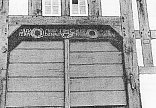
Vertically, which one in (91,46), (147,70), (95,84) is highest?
(91,46)

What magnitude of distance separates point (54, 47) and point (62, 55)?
26cm

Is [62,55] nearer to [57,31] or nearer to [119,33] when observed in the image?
[57,31]

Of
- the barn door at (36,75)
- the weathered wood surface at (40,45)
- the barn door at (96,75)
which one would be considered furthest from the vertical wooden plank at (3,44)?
the barn door at (96,75)

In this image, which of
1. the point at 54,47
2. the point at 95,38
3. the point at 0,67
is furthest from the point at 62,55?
the point at 0,67

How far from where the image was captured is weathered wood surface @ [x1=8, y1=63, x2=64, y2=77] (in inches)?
239

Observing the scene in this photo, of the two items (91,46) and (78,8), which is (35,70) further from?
(78,8)

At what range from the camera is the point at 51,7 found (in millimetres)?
6574

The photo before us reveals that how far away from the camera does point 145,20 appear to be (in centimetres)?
662

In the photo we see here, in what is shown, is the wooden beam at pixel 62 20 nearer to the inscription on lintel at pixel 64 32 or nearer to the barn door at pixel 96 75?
the inscription on lintel at pixel 64 32

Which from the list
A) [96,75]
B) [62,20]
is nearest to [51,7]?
[62,20]

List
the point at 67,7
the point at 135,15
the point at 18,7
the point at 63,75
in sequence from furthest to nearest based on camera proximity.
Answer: the point at 135,15, the point at 67,7, the point at 18,7, the point at 63,75

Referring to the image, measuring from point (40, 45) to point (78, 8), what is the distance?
4.09 ft

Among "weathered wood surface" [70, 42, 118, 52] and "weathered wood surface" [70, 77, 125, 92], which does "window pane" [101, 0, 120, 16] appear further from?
"weathered wood surface" [70, 77, 125, 92]

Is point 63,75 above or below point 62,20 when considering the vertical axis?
below
